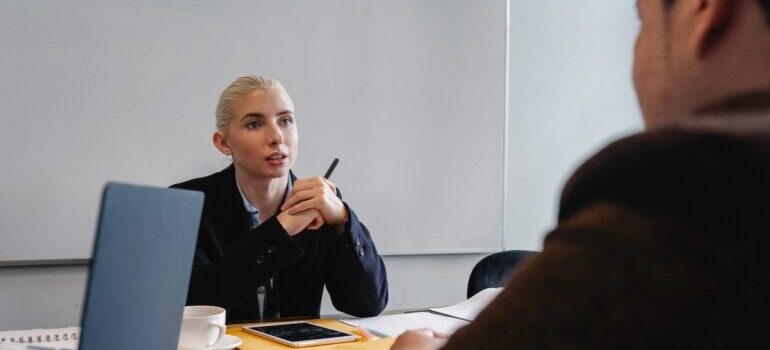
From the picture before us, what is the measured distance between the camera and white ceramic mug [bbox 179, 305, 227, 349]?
1066 mm

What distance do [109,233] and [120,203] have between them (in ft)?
0.11

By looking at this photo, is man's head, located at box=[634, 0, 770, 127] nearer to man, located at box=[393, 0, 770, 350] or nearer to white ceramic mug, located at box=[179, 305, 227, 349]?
man, located at box=[393, 0, 770, 350]

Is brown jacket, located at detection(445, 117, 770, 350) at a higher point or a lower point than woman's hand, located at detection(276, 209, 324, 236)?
higher

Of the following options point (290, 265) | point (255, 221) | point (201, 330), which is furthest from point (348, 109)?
point (201, 330)

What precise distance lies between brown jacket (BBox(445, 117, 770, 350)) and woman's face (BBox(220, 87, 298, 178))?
1.53 m

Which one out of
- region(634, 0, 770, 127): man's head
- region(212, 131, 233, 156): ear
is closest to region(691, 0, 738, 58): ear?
region(634, 0, 770, 127): man's head

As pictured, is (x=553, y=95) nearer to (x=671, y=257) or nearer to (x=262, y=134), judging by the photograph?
(x=262, y=134)

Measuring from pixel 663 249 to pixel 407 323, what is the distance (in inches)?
49.8

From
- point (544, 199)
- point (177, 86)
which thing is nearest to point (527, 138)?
point (544, 199)

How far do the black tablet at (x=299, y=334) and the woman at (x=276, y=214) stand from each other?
261 mm

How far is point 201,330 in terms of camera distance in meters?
1.08

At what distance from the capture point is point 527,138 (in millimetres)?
3100

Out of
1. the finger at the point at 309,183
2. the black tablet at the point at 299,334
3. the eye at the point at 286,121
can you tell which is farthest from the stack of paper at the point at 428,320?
the eye at the point at 286,121

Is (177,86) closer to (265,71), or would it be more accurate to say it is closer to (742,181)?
(265,71)
